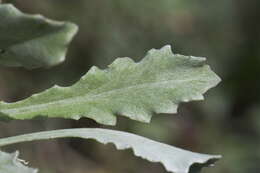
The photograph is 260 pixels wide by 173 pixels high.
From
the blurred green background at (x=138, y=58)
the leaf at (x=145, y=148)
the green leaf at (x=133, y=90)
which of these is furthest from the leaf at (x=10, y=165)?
the blurred green background at (x=138, y=58)

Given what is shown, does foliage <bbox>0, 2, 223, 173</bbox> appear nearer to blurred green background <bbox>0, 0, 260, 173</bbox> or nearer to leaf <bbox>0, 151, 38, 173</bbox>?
leaf <bbox>0, 151, 38, 173</bbox>

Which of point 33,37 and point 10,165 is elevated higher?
point 33,37

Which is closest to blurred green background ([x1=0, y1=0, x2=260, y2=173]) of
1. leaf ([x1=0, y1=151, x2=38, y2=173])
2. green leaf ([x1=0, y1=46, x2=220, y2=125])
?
green leaf ([x1=0, y1=46, x2=220, y2=125])

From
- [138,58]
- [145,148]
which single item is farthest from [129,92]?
[138,58]

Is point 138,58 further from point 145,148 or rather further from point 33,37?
point 33,37

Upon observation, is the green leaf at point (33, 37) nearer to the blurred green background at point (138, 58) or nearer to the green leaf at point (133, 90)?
the green leaf at point (133, 90)
